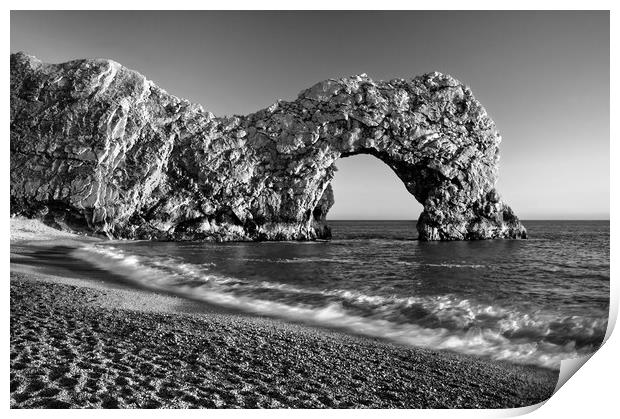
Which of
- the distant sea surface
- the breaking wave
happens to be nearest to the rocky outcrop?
the distant sea surface

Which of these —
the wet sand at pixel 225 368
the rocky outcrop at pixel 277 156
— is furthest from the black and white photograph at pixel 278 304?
the rocky outcrop at pixel 277 156

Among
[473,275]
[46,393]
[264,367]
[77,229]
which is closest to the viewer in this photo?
[46,393]

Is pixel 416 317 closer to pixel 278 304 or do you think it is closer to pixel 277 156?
pixel 278 304

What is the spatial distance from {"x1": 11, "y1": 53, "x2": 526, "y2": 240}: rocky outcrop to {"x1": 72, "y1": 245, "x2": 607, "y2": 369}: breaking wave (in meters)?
19.9

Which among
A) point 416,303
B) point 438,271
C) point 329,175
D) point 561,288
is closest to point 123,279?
point 416,303

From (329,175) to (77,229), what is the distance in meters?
20.0

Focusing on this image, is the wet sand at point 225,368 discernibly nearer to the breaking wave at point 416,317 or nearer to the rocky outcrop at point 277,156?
the breaking wave at point 416,317

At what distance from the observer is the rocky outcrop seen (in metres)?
28.5

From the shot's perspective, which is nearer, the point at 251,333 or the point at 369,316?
the point at 251,333

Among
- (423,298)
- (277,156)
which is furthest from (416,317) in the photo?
(277,156)

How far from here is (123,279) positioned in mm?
10398

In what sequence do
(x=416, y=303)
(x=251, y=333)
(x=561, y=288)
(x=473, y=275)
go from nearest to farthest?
(x=251, y=333) < (x=416, y=303) < (x=561, y=288) < (x=473, y=275)

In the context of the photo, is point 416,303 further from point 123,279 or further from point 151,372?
point 123,279

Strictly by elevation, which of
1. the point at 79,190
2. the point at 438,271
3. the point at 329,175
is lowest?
the point at 438,271
